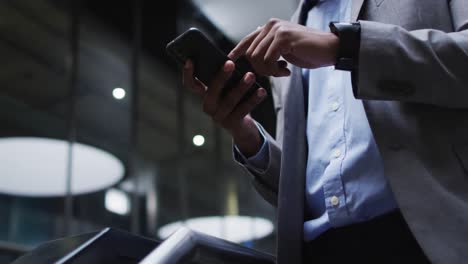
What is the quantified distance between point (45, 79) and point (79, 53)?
65 cm

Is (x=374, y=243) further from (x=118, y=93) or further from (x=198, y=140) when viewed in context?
(x=198, y=140)

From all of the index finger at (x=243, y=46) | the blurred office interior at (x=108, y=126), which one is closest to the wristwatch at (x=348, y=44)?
the index finger at (x=243, y=46)

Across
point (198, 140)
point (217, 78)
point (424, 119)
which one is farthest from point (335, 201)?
point (198, 140)

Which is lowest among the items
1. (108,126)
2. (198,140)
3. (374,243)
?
(198,140)

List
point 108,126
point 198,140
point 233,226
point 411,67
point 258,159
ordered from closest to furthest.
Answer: point 411,67 → point 258,159 → point 108,126 → point 198,140 → point 233,226

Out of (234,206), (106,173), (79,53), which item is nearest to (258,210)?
(234,206)

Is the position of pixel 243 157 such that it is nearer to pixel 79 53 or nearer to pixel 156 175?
pixel 79 53

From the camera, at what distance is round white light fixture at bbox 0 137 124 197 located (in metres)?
6.10

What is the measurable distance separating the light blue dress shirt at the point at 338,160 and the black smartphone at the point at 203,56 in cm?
20

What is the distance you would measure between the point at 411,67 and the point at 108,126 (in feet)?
21.5

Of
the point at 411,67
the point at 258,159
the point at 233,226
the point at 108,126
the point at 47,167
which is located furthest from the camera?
the point at 233,226

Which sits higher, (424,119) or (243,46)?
(243,46)

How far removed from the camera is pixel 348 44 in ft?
3.59

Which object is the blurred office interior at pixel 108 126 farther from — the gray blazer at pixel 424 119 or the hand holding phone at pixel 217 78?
the gray blazer at pixel 424 119
